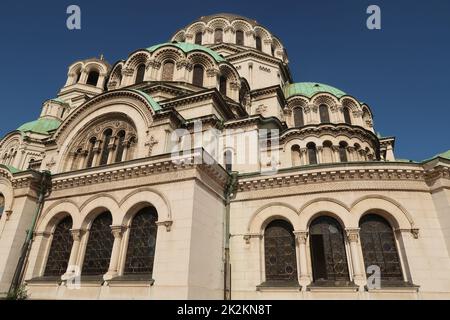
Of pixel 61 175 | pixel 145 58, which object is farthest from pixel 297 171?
pixel 145 58

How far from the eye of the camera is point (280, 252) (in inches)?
518

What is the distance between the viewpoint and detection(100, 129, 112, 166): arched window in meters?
17.5

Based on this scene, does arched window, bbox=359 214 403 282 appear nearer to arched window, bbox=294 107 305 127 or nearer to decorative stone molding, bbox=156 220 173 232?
decorative stone molding, bbox=156 220 173 232

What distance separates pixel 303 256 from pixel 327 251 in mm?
1082

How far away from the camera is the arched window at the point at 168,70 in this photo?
2277 cm

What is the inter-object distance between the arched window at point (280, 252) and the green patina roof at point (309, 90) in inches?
675

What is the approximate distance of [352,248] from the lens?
12.0 metres

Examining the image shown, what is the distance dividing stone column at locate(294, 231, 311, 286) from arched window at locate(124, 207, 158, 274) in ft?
20.2

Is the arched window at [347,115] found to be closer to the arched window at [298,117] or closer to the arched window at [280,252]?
the arched window at [298,117]

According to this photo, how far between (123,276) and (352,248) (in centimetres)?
950

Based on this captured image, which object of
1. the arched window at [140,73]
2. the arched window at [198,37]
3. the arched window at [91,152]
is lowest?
the arched window at [91,152]

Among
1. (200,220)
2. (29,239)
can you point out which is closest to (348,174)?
(200,220)

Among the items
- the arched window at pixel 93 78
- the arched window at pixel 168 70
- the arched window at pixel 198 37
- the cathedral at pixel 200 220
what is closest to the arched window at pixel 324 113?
the cathedral at pixel 200 220

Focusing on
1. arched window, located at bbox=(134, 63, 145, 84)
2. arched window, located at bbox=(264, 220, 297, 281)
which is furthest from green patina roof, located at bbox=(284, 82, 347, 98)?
→ arched window, located at bbox=(264, 220, 297, 281)
